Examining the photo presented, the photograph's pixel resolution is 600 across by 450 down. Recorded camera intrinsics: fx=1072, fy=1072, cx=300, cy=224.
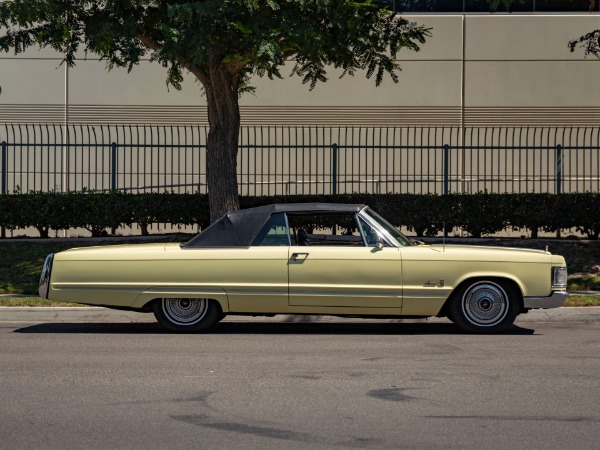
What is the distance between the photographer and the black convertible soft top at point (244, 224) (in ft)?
37.4

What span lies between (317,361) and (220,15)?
7.00 m

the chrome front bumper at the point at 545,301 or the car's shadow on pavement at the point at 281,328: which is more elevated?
the chrome front bumper at the point at 545,301

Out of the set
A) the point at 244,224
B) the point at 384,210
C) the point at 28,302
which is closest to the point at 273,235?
the point at 244,224

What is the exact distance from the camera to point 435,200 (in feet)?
63.4

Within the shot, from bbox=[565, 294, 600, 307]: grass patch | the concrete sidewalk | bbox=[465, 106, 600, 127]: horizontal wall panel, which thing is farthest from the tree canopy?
bbox=[465, 106, 600, 127]: horizontal wall panel

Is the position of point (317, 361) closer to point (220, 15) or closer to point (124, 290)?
point (124, 290)

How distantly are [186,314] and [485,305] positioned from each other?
319 centimetres

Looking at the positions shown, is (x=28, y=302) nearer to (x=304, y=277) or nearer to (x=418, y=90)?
(x=304, y=277)

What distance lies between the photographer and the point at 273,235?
11.4 metres

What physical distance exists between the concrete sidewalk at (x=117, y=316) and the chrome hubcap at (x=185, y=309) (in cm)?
140

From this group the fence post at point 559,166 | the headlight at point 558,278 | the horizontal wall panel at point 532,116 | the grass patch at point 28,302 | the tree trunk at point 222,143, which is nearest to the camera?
the headlight at point 558,278

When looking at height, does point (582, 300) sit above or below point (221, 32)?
below

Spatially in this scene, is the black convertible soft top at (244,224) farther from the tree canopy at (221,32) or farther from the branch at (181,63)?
the branch at (181,63)

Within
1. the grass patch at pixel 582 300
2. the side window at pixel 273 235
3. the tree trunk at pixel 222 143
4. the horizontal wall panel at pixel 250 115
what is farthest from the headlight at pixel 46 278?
the horizontal wall panel at pixel 250 115
